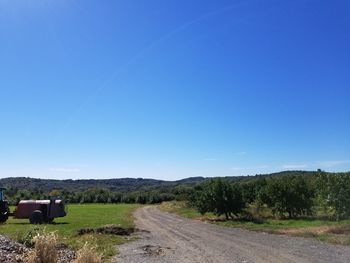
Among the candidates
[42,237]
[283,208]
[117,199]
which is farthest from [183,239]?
[117,199]

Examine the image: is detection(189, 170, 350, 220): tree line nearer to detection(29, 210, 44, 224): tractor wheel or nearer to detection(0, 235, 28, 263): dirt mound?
detection(29, 210, 44, 224): tractor wheel

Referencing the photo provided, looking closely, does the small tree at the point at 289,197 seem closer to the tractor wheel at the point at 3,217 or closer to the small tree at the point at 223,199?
the small tree at the point at 223,199

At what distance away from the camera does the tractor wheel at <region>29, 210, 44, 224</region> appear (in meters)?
40.4

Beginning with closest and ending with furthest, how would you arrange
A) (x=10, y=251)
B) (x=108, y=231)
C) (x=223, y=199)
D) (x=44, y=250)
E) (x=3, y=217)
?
(x=44, y=250) < (x=10, y=251) < (x=108, y=231) < (x=3, y=217) < (x=223, y=199)

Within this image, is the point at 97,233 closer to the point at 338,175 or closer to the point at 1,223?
the point at 1,223

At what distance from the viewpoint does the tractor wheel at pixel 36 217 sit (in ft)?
133

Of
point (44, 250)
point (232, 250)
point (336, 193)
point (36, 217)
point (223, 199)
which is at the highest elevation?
point (223, 199)

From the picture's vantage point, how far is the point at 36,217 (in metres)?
40.6

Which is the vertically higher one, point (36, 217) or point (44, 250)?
point (36, 217)

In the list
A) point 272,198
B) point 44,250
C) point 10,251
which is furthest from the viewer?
point 272,198

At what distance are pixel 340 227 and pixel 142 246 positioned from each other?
13.9 metres

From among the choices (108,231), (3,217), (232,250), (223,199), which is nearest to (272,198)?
(223,199)

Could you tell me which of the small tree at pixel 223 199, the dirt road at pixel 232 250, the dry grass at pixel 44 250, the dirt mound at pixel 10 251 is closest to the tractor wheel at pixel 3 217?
the dirt road at pixel 232 250

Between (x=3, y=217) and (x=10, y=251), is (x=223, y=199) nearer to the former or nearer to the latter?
(x=3, y=217)
